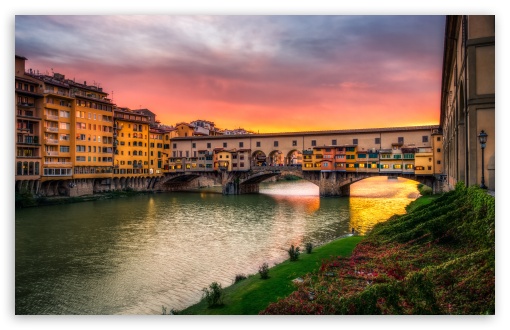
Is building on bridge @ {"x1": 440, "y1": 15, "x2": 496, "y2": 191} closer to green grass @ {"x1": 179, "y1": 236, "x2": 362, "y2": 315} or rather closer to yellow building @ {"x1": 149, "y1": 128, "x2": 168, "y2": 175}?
green grass @ {"x1": 179, "y1": 236, "x2": 362, "y2": 315}

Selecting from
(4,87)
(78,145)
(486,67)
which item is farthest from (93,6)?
(78,145)

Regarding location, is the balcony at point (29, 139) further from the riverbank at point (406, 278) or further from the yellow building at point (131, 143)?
the riverbank at point (406, 278)

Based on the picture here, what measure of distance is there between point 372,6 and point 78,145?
39.2 metres

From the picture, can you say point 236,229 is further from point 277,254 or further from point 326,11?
point 326,11

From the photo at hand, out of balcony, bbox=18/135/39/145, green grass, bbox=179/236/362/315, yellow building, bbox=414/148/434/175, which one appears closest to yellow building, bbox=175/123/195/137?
balcony, bbox=18/135/39/145

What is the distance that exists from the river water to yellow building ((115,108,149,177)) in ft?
50.2

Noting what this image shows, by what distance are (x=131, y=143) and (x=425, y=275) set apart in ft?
163

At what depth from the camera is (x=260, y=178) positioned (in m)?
55.7

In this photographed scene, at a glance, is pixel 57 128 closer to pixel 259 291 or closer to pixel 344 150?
pixel 344 150

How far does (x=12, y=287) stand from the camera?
951 cm

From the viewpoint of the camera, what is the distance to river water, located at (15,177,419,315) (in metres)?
12.3

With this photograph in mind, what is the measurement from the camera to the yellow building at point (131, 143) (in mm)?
50531

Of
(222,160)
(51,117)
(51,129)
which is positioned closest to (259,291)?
(51,129)

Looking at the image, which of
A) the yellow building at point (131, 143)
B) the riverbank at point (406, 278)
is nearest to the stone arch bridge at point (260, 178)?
the yellow building at point (131, 143)
